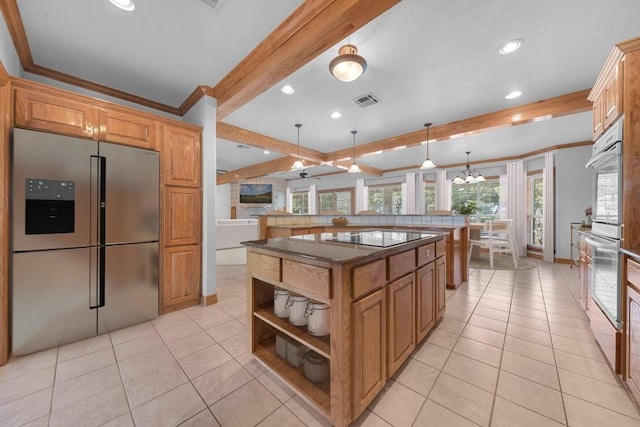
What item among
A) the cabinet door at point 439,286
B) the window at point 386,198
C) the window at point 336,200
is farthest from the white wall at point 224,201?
the cabinet door at point 439,286

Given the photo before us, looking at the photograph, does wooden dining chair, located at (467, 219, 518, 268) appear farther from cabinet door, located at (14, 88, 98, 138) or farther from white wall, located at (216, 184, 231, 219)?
white wall, located at (216, 184, 231, 219)

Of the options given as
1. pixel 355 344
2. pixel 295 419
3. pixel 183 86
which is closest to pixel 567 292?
pixel 355 344

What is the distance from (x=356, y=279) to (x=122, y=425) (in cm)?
148

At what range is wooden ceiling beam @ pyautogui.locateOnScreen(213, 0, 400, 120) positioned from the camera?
5.26ft

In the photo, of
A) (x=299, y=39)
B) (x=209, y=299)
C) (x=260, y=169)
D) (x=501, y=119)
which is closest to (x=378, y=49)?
(x=299, y=39)

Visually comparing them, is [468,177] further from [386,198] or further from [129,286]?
[129,286]

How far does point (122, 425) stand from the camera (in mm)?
1292

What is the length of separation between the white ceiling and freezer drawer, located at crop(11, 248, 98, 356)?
6.02ft

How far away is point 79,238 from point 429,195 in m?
7.92

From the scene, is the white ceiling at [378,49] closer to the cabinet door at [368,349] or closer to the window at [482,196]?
the cabinet door at [368,349]

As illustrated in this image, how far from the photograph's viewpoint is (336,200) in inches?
385

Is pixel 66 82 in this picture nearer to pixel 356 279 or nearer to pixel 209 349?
pixel 209 349

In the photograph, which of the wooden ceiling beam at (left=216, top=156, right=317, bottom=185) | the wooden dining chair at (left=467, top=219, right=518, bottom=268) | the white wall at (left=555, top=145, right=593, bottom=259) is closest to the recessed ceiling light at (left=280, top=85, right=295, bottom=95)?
the wooden ceiling beam at (left=216, top=156, right=317, bottom=185)

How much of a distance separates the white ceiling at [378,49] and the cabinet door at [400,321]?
1.99m
